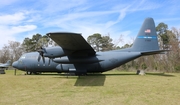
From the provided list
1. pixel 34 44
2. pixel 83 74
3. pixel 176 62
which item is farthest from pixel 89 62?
pixel 34 44

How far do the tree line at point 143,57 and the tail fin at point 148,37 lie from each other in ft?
8.43

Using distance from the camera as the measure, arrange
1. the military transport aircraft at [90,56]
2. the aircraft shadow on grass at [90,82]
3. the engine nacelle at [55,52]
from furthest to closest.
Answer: the military transport aircraft at [90,56] → the engine nacelle at [55,52] → the aircraft shadow on grass at [90,82]

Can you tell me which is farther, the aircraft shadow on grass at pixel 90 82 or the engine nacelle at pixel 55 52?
the engine nacelle at pixel 55 52

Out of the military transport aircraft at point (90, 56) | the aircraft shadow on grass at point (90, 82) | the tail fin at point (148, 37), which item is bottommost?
the aircraft shadow on grass at point (90, 82)

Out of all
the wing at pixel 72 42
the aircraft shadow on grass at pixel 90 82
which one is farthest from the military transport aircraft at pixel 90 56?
the aircraft shadow on grass at pixel 90 82

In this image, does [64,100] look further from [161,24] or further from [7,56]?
[7,56]

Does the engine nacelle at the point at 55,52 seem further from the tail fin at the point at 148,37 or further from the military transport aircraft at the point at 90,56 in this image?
the tail fin at the point at 148,37

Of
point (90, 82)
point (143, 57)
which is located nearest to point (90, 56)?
point (90, 82)

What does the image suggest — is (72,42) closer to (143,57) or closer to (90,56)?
(90,56)

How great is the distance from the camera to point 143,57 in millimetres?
35219

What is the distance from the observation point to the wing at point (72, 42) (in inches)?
448

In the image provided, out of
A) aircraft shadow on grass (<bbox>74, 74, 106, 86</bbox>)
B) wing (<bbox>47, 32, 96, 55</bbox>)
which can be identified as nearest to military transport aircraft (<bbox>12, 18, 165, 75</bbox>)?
wing (<bbox>47, 32, 96, 55</bbox>)

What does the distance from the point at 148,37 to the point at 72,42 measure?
354 inches

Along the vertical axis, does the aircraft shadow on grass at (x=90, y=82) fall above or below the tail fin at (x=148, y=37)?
below
